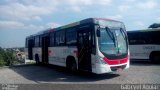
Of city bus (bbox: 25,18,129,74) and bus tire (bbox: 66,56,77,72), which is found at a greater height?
city bus (bbox: 25,18,129,74)

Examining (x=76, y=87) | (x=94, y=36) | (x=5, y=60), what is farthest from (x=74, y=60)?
(x=5, y=60)

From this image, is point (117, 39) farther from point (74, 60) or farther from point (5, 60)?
point (5, 60)

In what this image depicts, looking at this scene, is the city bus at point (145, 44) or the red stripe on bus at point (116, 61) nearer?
the red stripe on bus at point (116, 61)

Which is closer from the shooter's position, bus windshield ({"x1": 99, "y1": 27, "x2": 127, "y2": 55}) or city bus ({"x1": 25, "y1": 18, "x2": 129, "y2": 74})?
city bus ({"x1": 25, "y1": 18, "x2": 129, "y2": 74})

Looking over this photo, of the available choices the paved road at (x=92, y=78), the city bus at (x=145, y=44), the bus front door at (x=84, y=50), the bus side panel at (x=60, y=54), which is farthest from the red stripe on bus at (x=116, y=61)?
the city bus at (x=145, y=44)

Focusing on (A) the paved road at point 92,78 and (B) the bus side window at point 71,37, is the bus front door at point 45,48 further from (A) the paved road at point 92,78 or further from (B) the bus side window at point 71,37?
(A) the paved road at point 92,78

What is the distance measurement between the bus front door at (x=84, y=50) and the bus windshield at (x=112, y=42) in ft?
2.70

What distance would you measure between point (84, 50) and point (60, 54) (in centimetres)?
Result: 393

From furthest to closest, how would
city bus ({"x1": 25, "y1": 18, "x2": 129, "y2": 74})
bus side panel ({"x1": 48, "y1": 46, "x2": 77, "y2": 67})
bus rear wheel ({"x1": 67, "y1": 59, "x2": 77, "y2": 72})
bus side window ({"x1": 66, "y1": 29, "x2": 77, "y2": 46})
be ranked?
bus side panel ({"x1": 48, "y1": 46, "x2": 77, "y2": 67}) < bus rear wheel ({"x1": 67, "y1": 59, "x2": 77, "y2": 72}) < bus side window ({"x1": 66, "y1": 29, "x2": 77, "y2": 46}) < city bus ({"x1": 25, "y1": 18, "x2": 129, "y2": 74})

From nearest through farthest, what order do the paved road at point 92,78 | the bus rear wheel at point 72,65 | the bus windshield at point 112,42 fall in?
1. the paved road at point 92,78
2. the bus windshield at point 112,42
3. the bus rear wheel at point 72,65

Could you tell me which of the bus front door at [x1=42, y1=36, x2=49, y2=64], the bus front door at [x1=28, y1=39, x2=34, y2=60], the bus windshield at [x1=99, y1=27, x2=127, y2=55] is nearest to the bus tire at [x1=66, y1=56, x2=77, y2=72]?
the bus windshield at [x1=99, y1=27, x2=127, y2=55]

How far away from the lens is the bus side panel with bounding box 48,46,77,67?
1570 centimetres

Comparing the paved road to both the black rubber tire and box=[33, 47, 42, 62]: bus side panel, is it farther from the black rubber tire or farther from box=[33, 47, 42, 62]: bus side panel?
box=[33, 47, 42, 62]: bus side panel

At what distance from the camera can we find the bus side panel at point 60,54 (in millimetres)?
15703
